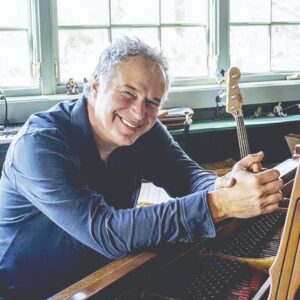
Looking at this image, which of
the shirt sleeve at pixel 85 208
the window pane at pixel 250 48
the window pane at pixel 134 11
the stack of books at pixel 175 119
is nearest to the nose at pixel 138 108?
the shirt sleeve at pixel 85 208

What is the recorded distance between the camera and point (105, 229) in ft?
4.37

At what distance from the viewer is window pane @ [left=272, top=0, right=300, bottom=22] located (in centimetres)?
441

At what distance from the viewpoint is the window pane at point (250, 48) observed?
168 inches

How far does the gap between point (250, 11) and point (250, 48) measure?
0.91 feet

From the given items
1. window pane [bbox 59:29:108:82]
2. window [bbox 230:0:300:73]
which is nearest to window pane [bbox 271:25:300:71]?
window [bbox 230:0:300:73]

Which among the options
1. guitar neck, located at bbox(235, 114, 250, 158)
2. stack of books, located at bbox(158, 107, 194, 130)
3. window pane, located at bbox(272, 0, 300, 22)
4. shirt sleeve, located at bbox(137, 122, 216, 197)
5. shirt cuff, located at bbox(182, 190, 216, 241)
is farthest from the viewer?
window pane, located at bbox(272, 0, 300, 22)

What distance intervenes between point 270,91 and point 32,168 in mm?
3059

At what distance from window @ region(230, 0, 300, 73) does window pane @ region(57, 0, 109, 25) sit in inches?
40.8

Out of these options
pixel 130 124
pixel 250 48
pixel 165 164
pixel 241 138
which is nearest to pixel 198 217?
pixel 130 124

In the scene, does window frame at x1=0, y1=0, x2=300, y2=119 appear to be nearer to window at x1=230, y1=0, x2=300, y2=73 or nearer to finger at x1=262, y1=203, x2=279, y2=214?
window at x1=230, y1=0, x2=300, y2=73

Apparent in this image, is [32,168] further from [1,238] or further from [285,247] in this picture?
[285,247]

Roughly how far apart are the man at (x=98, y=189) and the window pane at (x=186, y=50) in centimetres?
225

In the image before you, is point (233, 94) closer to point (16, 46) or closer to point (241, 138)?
point (241, 138)

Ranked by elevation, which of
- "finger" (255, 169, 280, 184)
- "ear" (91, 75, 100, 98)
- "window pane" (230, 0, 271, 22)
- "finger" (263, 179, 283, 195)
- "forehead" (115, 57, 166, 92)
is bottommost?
"finger" (263, 179, 283, 195)
